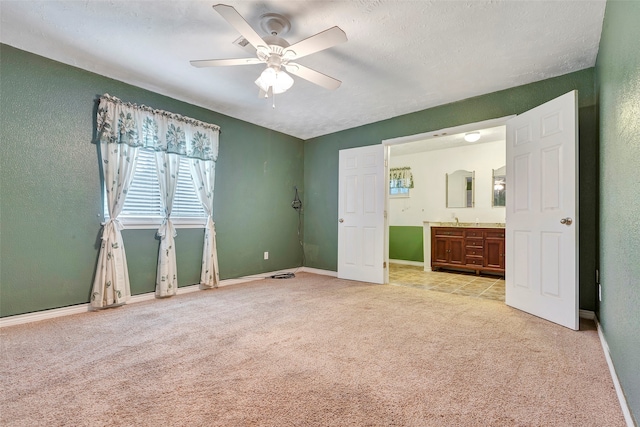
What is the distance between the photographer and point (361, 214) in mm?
4691

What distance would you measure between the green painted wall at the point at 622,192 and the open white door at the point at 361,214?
8.42ft

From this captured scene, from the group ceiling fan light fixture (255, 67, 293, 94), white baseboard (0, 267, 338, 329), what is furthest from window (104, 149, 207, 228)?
ceiling fan light fixture (255, 67, 293, 94)

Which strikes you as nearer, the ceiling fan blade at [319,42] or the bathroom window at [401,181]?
the ceiling fan blade at [319,42]

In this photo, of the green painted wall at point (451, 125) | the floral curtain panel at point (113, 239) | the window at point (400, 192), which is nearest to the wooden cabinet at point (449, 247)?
the window at point (400, 192)

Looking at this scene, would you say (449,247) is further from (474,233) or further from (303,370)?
(303,370)

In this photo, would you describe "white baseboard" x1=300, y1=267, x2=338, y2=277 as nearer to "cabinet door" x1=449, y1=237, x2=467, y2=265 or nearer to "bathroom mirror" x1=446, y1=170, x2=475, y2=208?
"cabinet door" x1=449, y1=237, x2=467, y2=265

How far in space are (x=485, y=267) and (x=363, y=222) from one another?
2.39 m

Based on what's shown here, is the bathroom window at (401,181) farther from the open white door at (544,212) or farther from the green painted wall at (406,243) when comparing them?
the open white door at (544,212)

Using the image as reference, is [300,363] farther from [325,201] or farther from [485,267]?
[485,267]

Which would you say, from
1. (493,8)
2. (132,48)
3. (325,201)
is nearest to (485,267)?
(325,201)

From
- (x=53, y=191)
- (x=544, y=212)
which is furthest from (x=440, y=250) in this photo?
(x=53, y=191)

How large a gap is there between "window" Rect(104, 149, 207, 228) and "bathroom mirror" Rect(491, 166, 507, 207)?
5.34 m

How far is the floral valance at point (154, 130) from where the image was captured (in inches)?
124

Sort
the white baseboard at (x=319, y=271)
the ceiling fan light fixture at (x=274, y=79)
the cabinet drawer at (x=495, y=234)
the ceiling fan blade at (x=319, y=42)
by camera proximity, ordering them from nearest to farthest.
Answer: the ceiling fan blade at (x=319, y=42) < the ceiling fan light fixture at (x=274, y=79) < the cabinet drawer at (x=495, y=234) < the white baseboard at (x=319, y=271)
